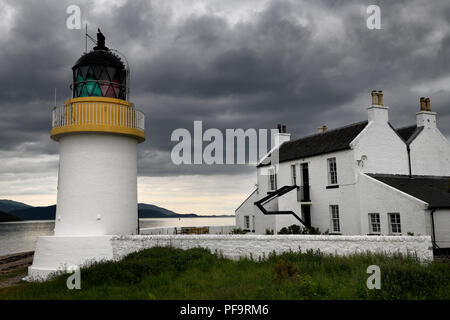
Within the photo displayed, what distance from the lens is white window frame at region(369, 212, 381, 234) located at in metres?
19.1

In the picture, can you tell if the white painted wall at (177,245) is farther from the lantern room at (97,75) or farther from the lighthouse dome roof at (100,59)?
the lighthouse dome roof at (100,59)

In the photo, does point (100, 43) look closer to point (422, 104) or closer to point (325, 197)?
point (325, 197)

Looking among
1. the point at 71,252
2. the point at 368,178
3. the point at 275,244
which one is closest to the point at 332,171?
the point at 368,178

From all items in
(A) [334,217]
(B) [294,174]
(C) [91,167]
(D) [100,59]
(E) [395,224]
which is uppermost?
(D) [100,59]

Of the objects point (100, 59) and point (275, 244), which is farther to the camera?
point (100, 59)

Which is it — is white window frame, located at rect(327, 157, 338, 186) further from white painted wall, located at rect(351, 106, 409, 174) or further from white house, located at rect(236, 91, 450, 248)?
white painted wall, located at rect(351, 106, 409, 174)

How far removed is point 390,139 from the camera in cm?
2128

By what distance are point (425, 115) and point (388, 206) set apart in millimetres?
7059

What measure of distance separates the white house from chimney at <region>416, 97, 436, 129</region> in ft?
0.16

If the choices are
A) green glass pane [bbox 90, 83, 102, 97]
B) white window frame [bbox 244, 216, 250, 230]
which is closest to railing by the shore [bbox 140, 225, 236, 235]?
white window frame [bbox 244, 216, 250, 230]

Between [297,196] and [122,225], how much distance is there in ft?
35.1

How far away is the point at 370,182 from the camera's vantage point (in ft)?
63.6
